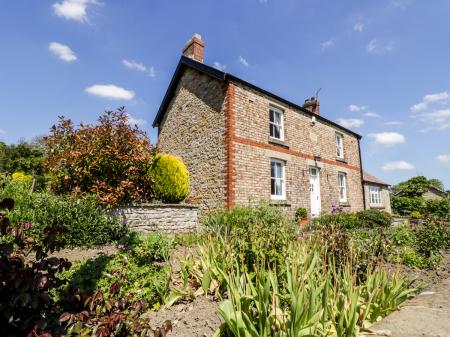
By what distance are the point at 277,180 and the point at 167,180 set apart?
5.38m

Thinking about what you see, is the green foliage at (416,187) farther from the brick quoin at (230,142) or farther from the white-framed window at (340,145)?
the brick quoin at (230,142)

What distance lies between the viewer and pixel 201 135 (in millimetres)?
12812

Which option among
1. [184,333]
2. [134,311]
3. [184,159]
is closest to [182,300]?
[184,333]

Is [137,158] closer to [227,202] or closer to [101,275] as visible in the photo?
[227,202]

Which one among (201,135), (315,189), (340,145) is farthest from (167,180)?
(340,145)

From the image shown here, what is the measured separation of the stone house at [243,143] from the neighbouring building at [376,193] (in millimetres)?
4700

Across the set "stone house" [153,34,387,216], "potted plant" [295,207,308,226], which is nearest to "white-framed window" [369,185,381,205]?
"stone house" [153,34,387,216]

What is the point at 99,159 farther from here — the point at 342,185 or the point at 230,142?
the point at 342,185

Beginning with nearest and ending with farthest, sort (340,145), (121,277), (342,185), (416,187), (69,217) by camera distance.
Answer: (121,277) → (69,217) → (342,185) → (340,145) → (416,187)

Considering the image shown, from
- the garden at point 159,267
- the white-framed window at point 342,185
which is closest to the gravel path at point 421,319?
the garden at point 159,267

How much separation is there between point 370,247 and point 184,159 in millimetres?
10478

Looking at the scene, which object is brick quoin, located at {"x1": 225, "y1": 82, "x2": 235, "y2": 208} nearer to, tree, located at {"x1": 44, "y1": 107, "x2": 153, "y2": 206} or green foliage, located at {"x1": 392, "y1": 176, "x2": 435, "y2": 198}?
tree, located at {"x1": 44, "y1": 107, "x2": 153, "y2": 206}

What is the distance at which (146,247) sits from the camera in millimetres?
5305

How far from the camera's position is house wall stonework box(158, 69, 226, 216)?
37.7ft
